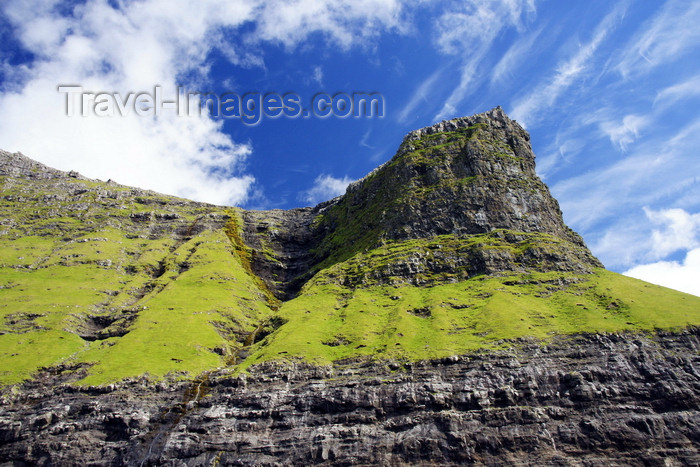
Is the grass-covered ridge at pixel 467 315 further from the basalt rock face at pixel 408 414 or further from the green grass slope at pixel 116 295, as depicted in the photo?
the green grass slope at pixel 116 295

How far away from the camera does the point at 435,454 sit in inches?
2601

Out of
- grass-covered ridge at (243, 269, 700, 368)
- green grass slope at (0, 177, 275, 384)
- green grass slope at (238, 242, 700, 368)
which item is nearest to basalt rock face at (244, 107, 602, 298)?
green grass slope at (238, 242, 700, 368)

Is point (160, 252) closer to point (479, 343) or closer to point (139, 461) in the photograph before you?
point (139, 461)

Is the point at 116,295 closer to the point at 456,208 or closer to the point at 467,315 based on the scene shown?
the point at 467,315

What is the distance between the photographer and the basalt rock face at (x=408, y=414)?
65188 millimetres

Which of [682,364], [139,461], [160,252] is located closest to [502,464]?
[682,364]

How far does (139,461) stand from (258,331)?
51.1 metres

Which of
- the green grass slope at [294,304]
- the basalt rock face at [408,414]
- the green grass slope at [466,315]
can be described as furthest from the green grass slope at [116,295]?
the green grass slope at [466,315]

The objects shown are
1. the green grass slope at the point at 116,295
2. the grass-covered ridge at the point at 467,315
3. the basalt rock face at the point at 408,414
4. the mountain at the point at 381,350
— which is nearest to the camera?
the basalt rock face at the point at 408,414

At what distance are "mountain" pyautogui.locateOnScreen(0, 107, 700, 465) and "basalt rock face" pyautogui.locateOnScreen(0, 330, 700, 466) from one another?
30 cm

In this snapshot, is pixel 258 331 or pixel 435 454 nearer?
pixel 435 454

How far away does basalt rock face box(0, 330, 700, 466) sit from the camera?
214 ft

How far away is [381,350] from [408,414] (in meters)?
18.0

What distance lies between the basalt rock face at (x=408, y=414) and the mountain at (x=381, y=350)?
11.9 inches
